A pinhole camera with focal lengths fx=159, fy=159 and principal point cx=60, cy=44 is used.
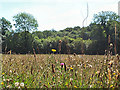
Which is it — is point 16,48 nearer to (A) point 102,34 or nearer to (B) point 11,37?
(B) point 11,37

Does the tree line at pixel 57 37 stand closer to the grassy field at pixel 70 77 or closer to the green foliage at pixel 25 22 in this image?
the green foliage at pixel 25 22

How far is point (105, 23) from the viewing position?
41438mm

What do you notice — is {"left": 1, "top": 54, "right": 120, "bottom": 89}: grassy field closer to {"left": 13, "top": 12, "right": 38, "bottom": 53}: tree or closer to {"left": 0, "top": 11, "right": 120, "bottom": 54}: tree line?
{"left": 0, "top": 11, "right": 120, "bottom": 54}: tree line

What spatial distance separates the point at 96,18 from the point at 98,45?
9.41 metres

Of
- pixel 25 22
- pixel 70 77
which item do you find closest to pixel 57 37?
pixel 25 22

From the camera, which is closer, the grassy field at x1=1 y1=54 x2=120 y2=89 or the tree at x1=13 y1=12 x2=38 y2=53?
the grassy field at x1=1 y1=54 x2=120 y2=89

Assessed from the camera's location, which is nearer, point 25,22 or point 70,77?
point 70,77

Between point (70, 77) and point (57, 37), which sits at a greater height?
point (57, 37)

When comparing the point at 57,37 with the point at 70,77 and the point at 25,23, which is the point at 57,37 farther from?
the point at 70,77

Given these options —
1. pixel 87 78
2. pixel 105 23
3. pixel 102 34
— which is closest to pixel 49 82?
pixel 87 78

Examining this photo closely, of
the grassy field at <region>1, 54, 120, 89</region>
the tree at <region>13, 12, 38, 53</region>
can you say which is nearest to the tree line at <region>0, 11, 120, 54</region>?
the tree at <region>13, 12, 38, 53</region>

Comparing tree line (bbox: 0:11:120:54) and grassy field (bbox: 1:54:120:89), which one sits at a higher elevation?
tree line (bbox: 0:11:120:54)

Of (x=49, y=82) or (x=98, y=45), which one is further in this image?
(x=98, y=45)

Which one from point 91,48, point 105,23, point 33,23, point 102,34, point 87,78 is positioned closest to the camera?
point 87,78
